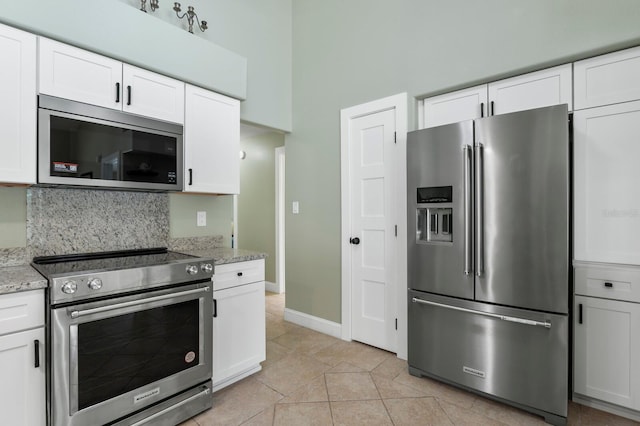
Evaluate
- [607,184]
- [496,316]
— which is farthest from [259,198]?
[607,184]

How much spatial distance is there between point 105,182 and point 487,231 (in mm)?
2441

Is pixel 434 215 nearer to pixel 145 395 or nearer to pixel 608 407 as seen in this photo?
pixel 608 407

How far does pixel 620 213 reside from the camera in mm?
2004

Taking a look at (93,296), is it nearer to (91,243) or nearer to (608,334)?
(91,243)

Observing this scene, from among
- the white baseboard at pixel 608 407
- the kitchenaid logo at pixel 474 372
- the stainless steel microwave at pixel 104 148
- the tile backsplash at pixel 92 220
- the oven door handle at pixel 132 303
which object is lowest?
the white baseboard at pixel 608 407

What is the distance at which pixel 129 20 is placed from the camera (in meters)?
2.08

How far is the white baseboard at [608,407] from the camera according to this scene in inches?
76.7

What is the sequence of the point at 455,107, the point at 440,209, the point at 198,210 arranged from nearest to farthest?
1. the point at 440,209
2. the point at 455,107
3. the point at 198,210

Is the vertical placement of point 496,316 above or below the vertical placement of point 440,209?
below

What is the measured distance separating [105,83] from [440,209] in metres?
2.37

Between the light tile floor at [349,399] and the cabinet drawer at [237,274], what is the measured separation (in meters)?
0.76

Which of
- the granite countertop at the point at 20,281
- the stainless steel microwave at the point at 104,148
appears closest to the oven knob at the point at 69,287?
the granite countertop at the point at 20,281

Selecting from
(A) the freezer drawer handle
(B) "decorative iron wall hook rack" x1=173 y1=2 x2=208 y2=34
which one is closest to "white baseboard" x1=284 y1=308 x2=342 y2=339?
(A) the freezer drawer handle

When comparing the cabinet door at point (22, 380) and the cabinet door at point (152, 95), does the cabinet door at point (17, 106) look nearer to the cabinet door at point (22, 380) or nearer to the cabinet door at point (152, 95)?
Result: the cabinet door at point (152, 95)
